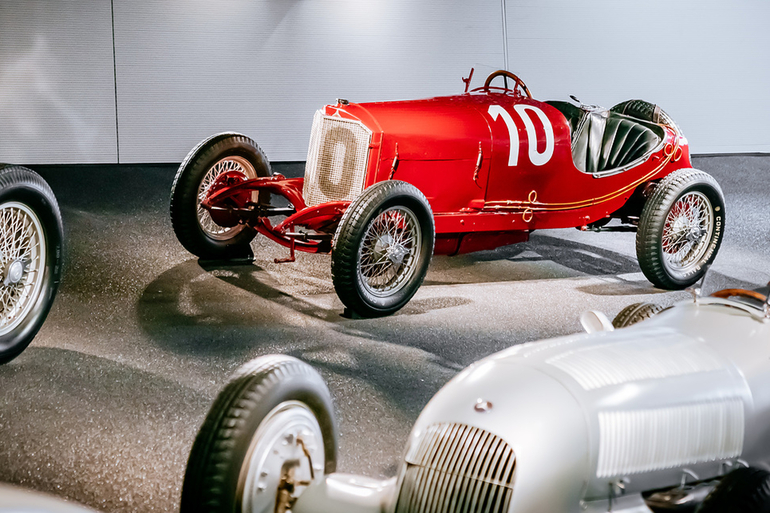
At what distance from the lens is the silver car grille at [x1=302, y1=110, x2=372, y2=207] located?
16.0 feet

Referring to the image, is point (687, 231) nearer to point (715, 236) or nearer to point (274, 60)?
point (715, 236)

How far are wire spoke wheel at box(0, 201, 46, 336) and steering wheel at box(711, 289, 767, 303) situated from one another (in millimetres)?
2993

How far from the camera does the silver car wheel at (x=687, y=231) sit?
211 inches

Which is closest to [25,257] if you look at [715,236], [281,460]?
[281,460]

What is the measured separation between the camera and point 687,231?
17.6 feet

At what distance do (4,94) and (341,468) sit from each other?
28.0ft

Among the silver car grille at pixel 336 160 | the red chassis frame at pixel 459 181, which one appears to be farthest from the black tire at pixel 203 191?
the silver car grille at pixel 336 160

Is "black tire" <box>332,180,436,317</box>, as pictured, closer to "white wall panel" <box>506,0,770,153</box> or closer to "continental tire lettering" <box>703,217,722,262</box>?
"continental tire lettering" <box>703,217,722,262</box>

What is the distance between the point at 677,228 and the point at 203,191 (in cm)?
333

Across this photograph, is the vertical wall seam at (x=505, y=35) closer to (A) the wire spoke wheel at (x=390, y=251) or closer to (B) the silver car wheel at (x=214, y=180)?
(B) the silver car wheel at (x=214, y=180)

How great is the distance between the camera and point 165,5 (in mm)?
9602

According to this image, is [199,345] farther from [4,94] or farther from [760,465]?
[4,94]

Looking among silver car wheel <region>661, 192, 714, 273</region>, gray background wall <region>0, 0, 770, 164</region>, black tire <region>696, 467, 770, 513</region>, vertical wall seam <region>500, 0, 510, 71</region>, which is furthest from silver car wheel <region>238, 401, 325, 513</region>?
vertical wall seam <region>500, 0, 510, 71</region>

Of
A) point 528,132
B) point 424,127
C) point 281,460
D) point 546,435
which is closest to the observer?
point 546,435
